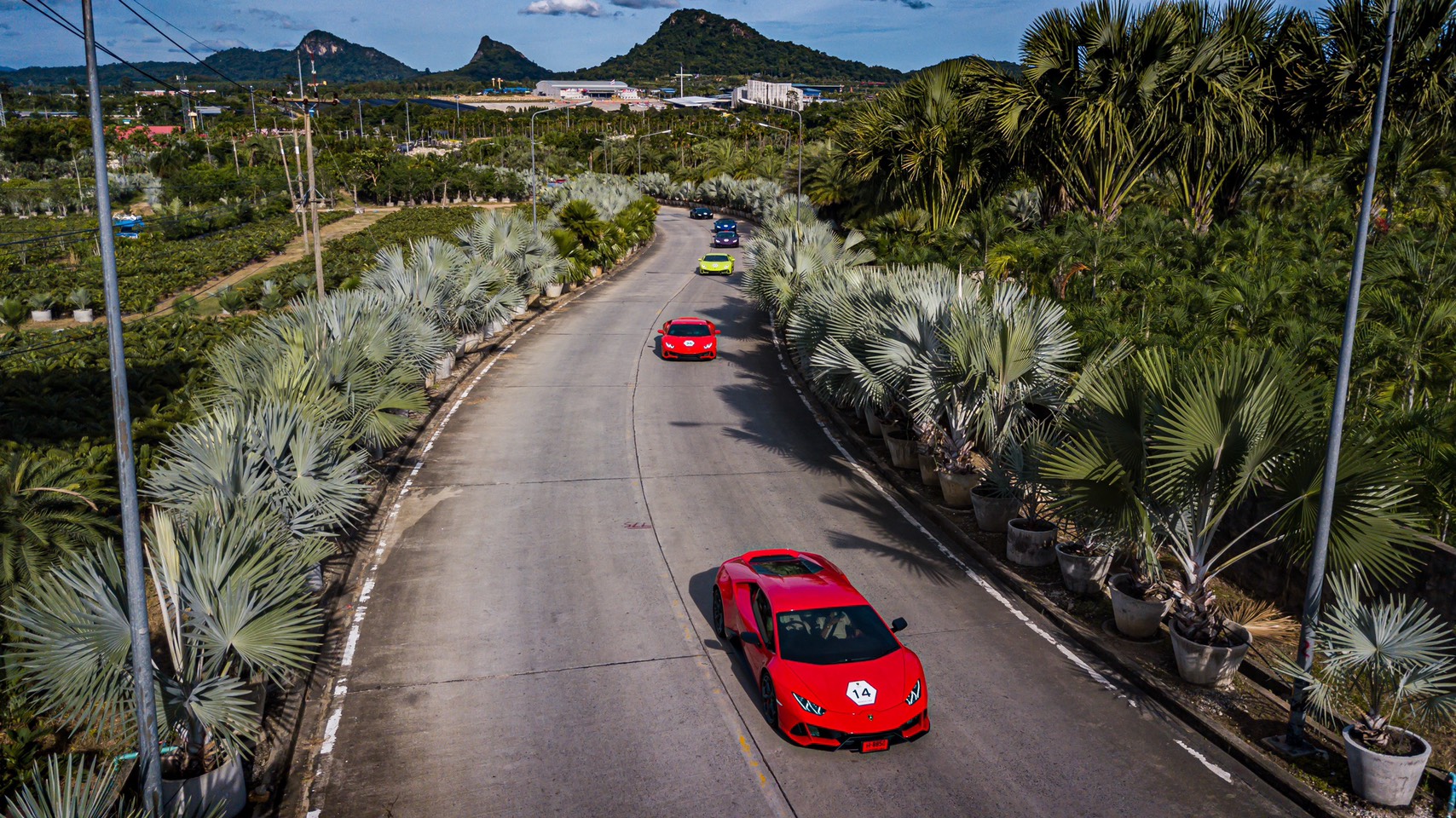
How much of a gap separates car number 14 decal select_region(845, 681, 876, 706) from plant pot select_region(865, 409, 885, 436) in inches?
462

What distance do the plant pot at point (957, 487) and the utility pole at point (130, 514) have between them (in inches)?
484

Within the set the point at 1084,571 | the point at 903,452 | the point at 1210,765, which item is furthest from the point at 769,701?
the point at 903,452

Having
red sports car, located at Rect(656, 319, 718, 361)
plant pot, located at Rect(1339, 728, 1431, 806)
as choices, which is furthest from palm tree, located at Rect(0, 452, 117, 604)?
red sports car, located at Rect(656, 319, 718, 361)

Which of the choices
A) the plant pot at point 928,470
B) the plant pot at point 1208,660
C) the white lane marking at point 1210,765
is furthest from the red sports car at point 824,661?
the plant pot at point 928,470

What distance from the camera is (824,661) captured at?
32.7 ft

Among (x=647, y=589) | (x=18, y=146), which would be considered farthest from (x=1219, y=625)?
(x=18, y=146)

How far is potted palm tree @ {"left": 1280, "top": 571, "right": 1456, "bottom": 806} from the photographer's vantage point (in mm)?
8391

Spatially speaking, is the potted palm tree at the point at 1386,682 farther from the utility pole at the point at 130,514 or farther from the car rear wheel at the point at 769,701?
the utility pole at the point at 130,514

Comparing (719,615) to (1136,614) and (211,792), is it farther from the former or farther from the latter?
(211,792)

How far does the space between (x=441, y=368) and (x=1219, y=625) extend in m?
20.7

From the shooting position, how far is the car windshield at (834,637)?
10.1 m

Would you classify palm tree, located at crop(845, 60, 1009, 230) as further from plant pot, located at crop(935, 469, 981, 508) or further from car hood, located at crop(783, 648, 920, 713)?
car hood, located at crop(783, 648, 920, 713)

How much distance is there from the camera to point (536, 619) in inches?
495

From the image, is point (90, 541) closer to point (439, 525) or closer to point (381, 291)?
point (439, 525)
